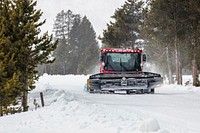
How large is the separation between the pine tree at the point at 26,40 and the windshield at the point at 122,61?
344 centimetres

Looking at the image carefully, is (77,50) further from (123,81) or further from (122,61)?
(123,81)

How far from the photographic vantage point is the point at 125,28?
37938 mm

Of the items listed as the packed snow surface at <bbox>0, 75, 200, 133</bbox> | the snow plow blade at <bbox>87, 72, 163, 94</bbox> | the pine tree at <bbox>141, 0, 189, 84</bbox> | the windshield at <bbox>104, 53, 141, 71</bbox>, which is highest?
the pine tree at <bbox>141, 0, 189, 84</bbox>

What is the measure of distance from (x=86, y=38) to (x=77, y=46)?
321 cm

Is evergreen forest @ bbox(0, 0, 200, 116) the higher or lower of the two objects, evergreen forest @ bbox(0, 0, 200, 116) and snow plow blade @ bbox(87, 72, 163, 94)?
the higher

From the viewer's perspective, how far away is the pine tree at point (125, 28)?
3738cm

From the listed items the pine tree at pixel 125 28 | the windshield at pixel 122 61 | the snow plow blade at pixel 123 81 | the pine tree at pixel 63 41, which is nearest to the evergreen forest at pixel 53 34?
the pine tree at pixel 125 28

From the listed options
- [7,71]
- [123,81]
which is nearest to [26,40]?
[7,71]

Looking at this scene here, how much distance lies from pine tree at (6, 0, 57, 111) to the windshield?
3.44 meters

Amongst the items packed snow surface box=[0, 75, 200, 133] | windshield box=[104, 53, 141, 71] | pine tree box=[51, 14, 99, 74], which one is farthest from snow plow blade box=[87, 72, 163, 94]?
pine tree box=[51, 14, 99, 74]

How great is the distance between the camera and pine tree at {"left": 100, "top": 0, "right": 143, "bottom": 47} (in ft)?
123

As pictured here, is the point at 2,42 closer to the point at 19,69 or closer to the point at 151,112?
the point at 19,69

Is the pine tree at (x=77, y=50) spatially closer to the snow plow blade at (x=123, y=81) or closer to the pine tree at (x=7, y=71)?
the pine tree at (x=7, y=71)

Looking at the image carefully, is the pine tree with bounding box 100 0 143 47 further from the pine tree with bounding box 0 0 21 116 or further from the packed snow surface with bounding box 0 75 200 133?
the packed snow surface with bounding box 0 75 200 133
